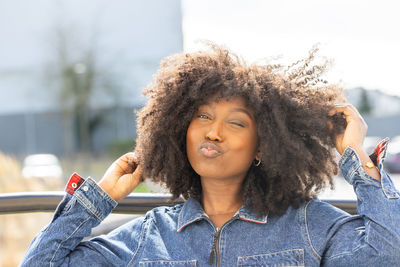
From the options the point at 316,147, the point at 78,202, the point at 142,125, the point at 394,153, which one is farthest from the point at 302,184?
the point at 394,153

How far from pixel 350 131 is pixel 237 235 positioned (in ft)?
1.63

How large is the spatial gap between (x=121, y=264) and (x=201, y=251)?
0.28 meters

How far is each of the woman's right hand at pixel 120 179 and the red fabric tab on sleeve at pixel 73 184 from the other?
0.08 m

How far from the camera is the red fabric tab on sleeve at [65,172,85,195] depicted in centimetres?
181

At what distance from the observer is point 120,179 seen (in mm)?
1887

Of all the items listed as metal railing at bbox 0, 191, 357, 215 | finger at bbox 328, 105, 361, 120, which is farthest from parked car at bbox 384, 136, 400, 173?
finger at bbox 328, 105, 361, 120

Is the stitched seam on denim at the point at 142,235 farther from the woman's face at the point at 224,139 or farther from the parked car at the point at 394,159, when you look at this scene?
the parked car at the point at 394,159

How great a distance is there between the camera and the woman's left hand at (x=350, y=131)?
166 cm

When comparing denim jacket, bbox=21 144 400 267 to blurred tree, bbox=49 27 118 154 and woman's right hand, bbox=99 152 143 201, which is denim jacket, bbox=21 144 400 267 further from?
blurred tree, bbox=49 27 118 154

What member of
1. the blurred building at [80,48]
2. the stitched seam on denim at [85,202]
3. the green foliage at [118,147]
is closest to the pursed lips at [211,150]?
the stitched seam on denim at [85,202]

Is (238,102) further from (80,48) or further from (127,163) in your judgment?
(80,48)

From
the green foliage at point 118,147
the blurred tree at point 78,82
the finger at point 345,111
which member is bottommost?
the green foliage at point 118,147

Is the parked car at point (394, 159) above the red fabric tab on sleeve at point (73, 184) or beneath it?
beneath

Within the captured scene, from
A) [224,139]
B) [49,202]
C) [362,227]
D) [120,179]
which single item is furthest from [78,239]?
[362,227]
